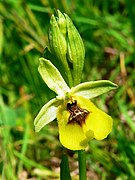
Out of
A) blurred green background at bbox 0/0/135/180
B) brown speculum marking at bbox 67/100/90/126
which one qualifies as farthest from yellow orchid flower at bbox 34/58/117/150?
blurred green background at bbox 0/0/135/180

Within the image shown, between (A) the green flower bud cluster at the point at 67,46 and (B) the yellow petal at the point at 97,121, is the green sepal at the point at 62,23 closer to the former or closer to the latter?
(A) the green flower bud cluster at the point at 67,46

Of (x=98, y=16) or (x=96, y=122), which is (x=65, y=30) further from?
(x=98, y=16)

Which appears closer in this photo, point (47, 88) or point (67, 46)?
point (67, 46)

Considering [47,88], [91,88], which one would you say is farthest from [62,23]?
[47,88]

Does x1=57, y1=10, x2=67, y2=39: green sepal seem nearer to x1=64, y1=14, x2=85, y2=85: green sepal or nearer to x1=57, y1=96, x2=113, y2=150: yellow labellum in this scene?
x1=64, y1=14, x2=85, y2=85: green sepal

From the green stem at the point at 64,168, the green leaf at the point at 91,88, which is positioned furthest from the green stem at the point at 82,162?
the green leaf at the point at 91,88

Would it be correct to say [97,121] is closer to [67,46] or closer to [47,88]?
[67,46]

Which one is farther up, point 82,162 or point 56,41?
point 56,41
